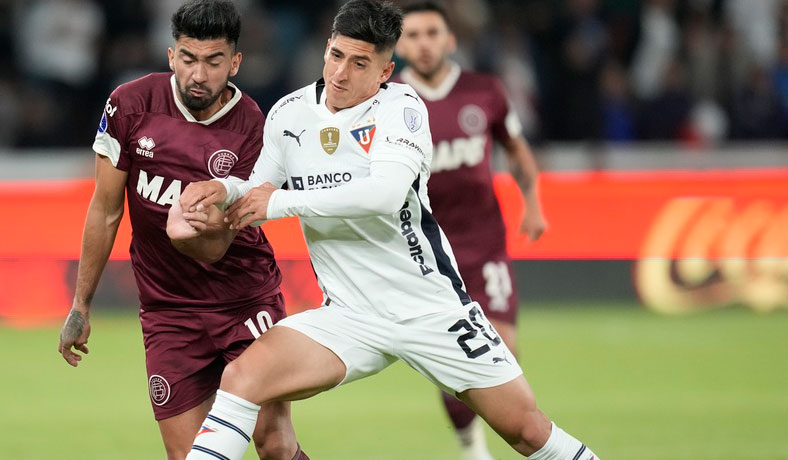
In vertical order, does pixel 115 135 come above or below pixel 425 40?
below

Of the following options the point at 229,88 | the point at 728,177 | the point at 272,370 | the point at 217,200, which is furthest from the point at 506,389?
the point at 728,177

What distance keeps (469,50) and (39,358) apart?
608 centimetres

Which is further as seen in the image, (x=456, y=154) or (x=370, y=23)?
(x=456, y=154)

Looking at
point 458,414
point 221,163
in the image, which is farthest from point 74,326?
point 458,414

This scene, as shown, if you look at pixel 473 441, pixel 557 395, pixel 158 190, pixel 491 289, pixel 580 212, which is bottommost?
pixel 557 395

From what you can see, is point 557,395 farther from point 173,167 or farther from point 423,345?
point 173,167

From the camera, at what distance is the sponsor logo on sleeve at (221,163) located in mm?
5148

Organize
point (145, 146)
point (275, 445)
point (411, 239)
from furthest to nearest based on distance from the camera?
point (275, 445)
point (145, 146)
point (411, 239)

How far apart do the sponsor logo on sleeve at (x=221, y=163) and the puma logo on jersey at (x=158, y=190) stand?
0.52 ft

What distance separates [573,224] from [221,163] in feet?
24.6

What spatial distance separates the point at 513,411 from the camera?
16.0 feet

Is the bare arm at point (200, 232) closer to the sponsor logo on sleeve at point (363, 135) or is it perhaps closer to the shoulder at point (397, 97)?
the sponsor logo on sleeve at point (363, 135)

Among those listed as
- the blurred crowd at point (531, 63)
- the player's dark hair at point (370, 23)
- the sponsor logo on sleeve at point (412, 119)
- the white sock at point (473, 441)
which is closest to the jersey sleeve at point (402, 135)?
the sponsor logo on sleeve at point (412, 119)

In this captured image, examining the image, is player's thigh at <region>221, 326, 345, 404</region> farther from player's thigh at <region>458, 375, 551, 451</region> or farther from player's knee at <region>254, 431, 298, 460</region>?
player's thigh at <region>458, 375, 551, 451</region>
